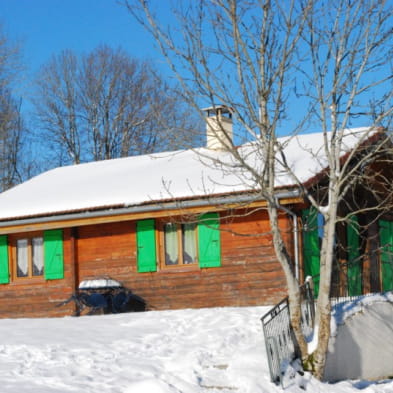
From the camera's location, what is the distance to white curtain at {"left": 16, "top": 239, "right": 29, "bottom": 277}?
1720cm

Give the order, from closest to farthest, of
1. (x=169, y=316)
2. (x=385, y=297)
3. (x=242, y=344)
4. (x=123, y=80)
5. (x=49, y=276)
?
(x=242, y=344) → (x=385, y=297) → (x=169, y=316) → (x=49, y=276) → (x=123, y=80)

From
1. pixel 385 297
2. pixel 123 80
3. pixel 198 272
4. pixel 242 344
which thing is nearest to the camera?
pixel 242 344

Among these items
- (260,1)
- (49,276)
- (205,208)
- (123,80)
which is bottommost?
(49,276)

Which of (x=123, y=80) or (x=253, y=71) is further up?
(x=123, y=80)

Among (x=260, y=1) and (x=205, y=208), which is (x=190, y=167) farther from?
(x=260, y=1)

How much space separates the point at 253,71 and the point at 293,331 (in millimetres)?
3843

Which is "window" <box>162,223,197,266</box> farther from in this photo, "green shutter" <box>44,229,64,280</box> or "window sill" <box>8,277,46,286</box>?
"window sill" <box>8,277,46,286</box>

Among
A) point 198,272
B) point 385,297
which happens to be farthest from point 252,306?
point 385,297

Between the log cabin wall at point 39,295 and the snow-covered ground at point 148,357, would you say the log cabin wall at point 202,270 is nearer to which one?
the log cabin wall at point 39,295

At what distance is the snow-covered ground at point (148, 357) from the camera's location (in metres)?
9.46

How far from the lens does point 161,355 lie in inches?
432

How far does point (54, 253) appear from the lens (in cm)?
1670

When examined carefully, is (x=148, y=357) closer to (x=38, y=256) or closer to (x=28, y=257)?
(x=38, y=256)

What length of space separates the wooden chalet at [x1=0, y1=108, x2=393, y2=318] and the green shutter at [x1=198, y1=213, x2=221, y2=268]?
2 centimetres
